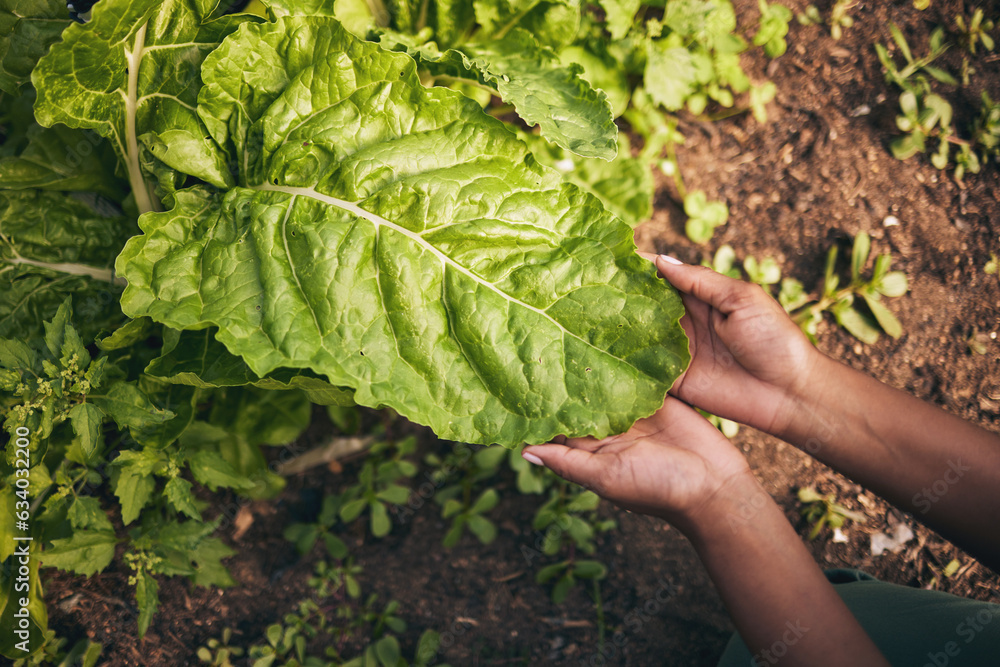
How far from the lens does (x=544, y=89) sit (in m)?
2.31

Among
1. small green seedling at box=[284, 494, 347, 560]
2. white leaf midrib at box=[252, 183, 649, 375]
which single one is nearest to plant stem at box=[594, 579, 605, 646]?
small green seedling at box=[284, 494, 347, 560]

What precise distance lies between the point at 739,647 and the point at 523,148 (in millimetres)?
2262

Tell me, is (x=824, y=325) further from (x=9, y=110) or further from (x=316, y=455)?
(x=9, y=110)

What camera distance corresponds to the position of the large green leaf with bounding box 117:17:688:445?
195 cm

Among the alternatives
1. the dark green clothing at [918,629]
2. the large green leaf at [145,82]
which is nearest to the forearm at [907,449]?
the dark green clothing at [918,629]

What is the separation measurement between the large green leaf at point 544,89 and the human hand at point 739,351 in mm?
544

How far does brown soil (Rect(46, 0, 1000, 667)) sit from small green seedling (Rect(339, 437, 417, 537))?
14cm

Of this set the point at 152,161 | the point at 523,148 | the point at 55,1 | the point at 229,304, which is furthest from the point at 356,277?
the point at 55,1

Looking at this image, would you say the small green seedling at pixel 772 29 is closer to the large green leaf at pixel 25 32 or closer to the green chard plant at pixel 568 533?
the green chard plant at pixel 568 533

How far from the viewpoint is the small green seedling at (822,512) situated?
3.04 m

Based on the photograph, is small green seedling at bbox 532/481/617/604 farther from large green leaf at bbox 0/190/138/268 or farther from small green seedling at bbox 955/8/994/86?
small green seedling at bbox 955/8/994/86

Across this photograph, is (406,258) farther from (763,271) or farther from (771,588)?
(763,271)

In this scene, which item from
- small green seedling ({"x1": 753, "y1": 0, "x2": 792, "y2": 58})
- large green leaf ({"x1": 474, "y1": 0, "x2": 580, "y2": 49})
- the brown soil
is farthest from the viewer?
small green seedling ({"x1": 753, "y1": 0, "x2": 792, "y2": 58})

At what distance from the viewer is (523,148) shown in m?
2.16
